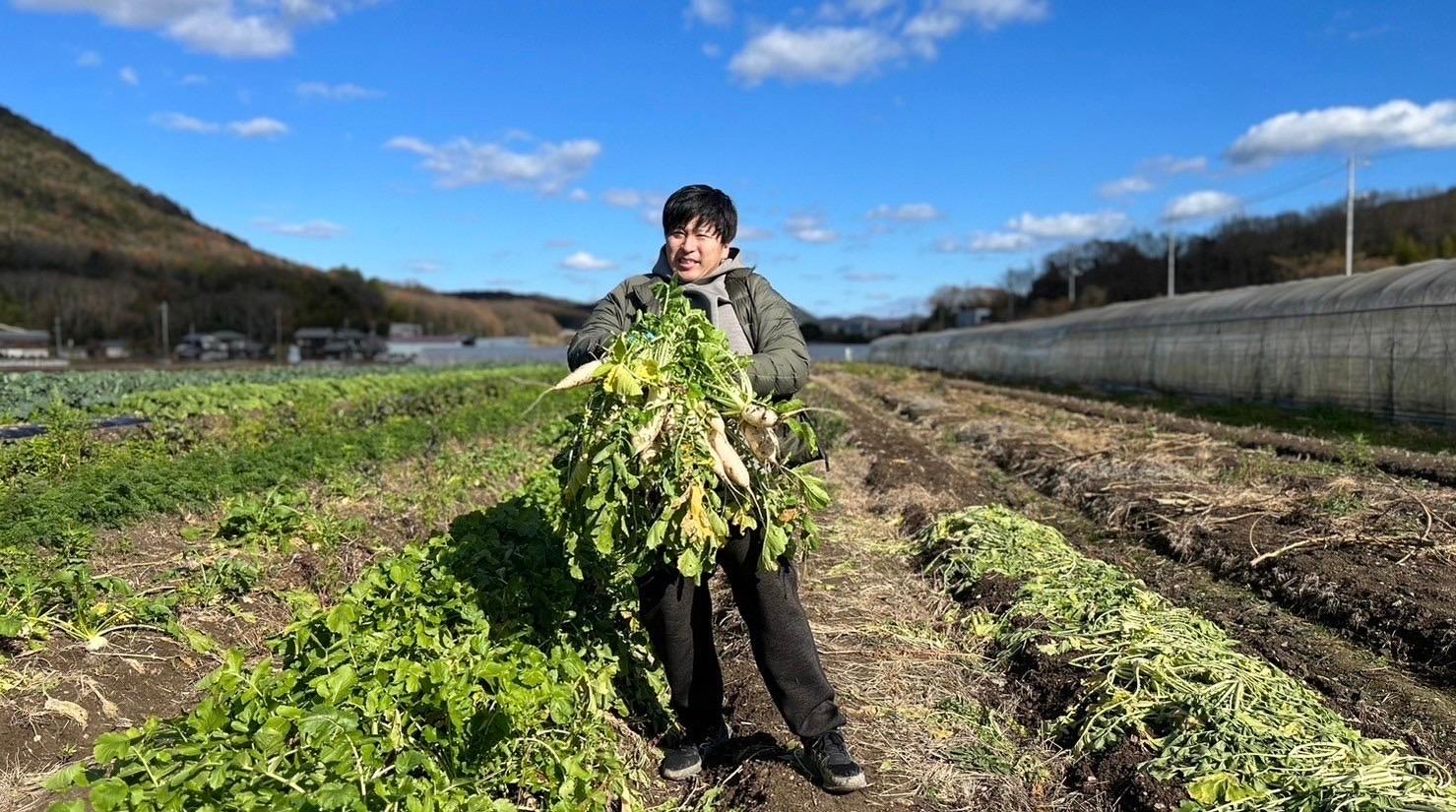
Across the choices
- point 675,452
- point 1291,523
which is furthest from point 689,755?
point 1291,523

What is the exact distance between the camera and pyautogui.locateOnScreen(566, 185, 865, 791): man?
3.11 m

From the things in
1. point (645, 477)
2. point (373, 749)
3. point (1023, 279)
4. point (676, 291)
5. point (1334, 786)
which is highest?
point (1023, 279)

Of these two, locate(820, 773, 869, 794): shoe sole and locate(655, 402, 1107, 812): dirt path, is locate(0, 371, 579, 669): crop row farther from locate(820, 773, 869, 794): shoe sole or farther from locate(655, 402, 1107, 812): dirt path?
locate(820, 773, 869, 794): shoe sole

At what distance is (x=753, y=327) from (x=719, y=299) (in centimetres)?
17

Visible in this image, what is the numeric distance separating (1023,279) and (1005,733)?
118141 millimetres

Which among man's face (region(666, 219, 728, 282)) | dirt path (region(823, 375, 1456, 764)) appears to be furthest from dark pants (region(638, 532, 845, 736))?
dirt path (region(823, 375, 1456, 764))

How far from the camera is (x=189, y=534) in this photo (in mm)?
5734

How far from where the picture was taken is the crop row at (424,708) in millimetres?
2324

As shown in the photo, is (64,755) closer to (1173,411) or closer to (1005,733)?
(1005,733)

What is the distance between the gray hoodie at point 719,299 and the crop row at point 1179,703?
6.87 ft

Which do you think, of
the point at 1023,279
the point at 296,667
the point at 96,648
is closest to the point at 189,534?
the point at 96,648

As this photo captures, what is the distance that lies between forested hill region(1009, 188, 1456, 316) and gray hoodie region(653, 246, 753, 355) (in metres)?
65.7

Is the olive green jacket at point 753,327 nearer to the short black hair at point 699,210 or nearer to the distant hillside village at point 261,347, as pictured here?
the short black hair at point 699,210

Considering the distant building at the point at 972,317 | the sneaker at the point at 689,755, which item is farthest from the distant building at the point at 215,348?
the sneaker at the point at 689,755
